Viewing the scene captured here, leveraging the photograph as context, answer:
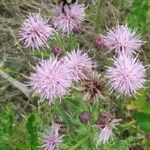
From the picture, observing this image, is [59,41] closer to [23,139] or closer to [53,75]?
[53,75]

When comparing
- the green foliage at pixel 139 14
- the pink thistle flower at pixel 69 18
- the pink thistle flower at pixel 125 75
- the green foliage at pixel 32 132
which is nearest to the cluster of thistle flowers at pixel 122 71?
the pink thistle flower at pixel 125 75

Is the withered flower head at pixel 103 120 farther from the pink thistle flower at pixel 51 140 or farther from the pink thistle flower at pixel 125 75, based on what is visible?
the pink thistle flower at pixel 51 140

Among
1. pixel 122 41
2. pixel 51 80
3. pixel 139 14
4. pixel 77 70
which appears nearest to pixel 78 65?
pixel 77 70

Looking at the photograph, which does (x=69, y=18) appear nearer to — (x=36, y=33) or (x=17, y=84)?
(x=36, y=33)

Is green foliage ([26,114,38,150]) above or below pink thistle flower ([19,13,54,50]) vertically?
below

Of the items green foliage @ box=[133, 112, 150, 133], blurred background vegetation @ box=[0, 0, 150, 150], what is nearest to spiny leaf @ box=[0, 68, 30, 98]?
blurred background vegetation @ box=[0, 0, 150, 150]

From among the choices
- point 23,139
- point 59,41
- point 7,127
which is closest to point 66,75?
point 59,41

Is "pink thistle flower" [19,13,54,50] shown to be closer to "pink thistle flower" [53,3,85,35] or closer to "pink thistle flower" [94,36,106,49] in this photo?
"pink thistle flower" [53,3,85,35]
